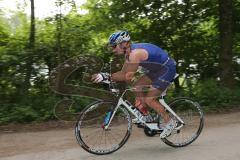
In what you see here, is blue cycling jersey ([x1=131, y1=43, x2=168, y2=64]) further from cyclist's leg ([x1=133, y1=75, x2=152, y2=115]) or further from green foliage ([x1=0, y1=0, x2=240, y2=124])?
green foliage ([x1=0, y1=0, x2=240, y2=124])

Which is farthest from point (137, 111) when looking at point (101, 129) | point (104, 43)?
point (104, 43)

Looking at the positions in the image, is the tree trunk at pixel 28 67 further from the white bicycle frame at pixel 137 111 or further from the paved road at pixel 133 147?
the white bicycle frame at pixel 137 111

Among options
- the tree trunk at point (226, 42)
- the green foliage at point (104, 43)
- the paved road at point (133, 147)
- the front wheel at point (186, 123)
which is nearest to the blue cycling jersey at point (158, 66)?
the front wheel at point (186, 123)

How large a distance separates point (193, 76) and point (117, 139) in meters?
6.40

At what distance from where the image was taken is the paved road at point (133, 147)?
7199mm

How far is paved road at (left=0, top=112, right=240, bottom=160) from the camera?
7199mm

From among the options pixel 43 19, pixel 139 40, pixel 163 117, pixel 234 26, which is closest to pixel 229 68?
pixel 234 26

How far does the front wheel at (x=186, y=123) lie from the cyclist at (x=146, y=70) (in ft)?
0.63

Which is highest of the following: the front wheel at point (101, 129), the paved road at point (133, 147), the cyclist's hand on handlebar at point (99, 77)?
the cyclist's hand on handlebar at point (99, 77)

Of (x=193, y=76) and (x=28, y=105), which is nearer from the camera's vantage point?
(x=28, y=105)

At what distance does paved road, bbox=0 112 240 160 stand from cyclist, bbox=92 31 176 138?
0.42 metres

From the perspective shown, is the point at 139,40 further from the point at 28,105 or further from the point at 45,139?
the point at 45,139

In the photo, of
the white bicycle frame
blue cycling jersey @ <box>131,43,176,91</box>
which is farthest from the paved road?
blue cycling jersey @ <box>131,43,176,91</box>

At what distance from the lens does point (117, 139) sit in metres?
7.49
